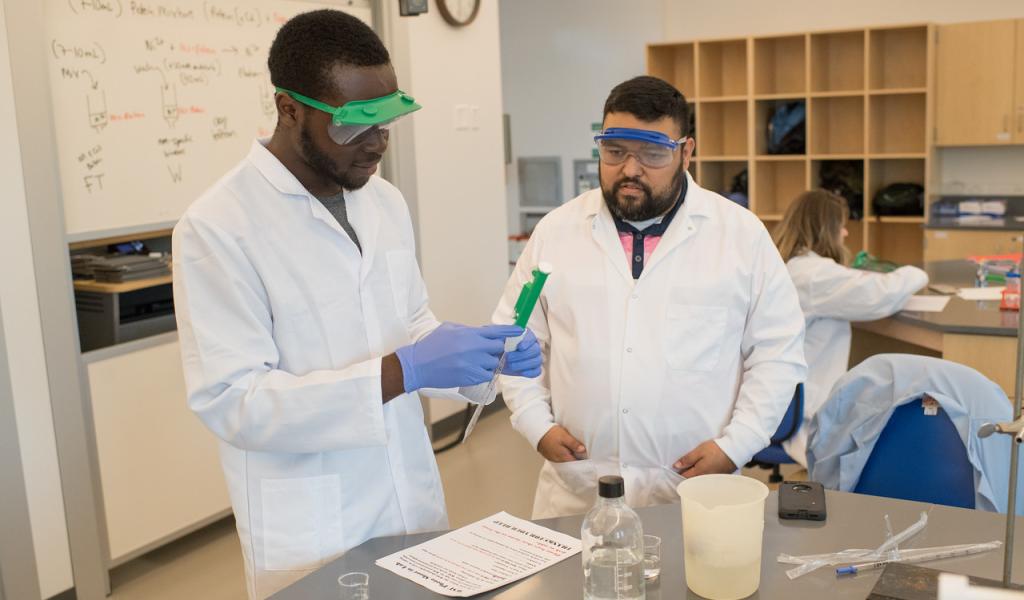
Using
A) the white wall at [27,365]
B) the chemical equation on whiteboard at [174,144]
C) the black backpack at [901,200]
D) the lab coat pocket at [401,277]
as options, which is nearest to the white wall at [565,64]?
the black backpack at [901,200]

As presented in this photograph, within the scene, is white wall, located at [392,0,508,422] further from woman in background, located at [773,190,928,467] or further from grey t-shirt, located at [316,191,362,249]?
grey t-shirt, located at [316,191,362,249]

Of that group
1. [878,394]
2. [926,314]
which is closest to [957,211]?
[926,314]

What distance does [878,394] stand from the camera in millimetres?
2275

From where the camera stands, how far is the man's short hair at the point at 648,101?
196cm

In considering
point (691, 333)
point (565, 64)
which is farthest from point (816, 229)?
point (565, 64)

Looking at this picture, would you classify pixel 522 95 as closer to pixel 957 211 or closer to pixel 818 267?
pixel 957 211

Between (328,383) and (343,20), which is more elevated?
(343,20)

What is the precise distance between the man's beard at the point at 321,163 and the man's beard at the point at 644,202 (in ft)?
1.98

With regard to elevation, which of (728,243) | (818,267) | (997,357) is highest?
(728,243)

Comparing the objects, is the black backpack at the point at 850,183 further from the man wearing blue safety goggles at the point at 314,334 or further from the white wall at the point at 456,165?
the man wearing blue safety goggles at the point at 314,334

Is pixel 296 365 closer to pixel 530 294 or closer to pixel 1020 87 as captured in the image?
pixel 530 294

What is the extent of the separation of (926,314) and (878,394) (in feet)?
4.05

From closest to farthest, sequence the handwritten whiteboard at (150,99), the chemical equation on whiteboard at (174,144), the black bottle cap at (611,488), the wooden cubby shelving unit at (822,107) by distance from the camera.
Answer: the black bottle cap at (611,488)
the handwritten whiteboard at (150,99)
the chemical equation on whiteboard at (174,144)
the wooden cubby shelving unit at (822,107)

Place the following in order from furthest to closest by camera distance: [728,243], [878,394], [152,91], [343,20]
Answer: [152,91] → [878,394] → [728,243] → [343,20]
